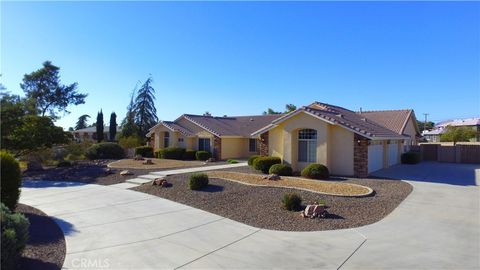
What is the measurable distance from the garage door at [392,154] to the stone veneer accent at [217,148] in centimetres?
1408

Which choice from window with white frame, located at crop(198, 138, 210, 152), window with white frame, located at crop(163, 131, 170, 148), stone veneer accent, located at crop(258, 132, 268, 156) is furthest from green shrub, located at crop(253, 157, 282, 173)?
window with white frame, located at crop(163, 131, 170, 148)

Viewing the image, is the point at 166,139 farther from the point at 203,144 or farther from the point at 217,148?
the point at 217,148

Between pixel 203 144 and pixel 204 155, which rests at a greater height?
pixel 203 144

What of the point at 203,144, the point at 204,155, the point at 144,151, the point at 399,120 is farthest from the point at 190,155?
the point at 399,120

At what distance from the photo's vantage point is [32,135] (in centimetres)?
2198

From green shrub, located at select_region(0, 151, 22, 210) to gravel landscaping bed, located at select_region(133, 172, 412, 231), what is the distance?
206 inches

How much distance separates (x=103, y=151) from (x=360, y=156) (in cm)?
2377

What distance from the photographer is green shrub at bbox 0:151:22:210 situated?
8734 millimetres

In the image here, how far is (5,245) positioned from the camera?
15.6 feet

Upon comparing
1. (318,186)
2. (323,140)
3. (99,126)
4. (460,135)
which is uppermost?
(99,126)

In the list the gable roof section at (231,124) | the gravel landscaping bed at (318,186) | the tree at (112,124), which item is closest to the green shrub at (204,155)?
the gable roof section at (231,124)

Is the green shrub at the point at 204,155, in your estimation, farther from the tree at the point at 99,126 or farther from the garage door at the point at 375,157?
the tree at the point at 99,126

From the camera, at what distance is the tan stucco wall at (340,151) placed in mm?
18375

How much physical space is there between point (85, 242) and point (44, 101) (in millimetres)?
48719
